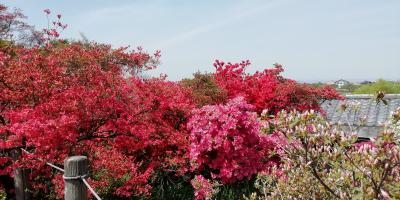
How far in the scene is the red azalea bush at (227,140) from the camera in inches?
323

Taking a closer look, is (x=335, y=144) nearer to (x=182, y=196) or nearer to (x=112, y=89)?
(x=112, y=89)

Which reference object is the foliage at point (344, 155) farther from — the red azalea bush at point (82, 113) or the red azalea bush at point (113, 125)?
the red azalea bush at point (82, 113)

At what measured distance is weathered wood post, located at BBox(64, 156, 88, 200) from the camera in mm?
2756

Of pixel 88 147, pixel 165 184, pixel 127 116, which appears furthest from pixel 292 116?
pixel 165 184

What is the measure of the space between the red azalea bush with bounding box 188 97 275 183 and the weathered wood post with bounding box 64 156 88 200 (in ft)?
17.7

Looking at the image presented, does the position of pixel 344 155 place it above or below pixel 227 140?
above

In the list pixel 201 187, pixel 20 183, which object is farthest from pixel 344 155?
pixel 20 183

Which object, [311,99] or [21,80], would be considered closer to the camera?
[21,80]

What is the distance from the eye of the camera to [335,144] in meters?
2.90

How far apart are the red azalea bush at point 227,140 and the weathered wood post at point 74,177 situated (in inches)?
213

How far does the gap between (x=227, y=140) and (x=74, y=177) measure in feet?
18.7

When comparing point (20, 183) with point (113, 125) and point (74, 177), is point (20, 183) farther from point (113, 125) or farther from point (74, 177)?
point (74, 177)

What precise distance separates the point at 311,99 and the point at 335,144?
1014cm

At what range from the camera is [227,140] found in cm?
824
